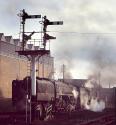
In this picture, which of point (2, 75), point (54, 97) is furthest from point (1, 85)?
point (54, 97)

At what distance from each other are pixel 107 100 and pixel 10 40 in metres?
19.3

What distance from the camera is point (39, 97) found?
28.7 meters

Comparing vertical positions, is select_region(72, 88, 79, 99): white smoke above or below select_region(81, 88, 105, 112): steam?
above

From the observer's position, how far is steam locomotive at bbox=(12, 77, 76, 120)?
27875mm

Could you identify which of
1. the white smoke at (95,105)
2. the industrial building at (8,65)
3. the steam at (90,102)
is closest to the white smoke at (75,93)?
the steam at (90,102)

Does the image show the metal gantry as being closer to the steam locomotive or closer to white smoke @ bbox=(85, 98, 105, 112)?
the steam locomotive

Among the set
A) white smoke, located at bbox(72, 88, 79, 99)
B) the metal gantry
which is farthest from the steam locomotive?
white smoke, located at bbox(72, 88, 79, 99)

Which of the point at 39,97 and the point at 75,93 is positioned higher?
the point at 39,97

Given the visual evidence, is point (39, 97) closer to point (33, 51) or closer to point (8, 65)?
point (33, 51)

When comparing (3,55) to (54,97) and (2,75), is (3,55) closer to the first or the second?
(2,75)

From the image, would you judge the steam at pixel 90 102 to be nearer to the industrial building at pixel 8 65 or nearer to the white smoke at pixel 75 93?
the white smoke at pixel 75 93

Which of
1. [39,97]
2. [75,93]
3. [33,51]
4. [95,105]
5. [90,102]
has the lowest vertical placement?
[95,105]

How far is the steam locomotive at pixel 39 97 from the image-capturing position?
2788 centimetres

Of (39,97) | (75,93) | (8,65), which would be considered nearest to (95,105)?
(75,93)
